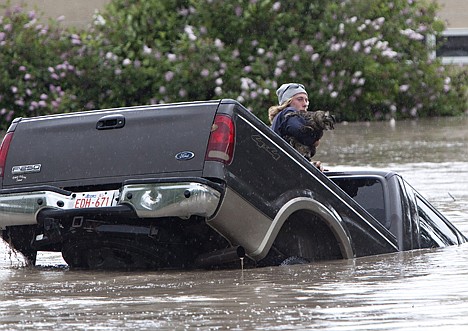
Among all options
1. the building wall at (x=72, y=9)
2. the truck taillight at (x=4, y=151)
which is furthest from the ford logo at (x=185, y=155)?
the building wall at (x=72, y=9)

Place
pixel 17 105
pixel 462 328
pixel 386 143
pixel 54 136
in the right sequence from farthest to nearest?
pixel 17 105
pixel 386 143
pixel 54 136
pixel 462 328

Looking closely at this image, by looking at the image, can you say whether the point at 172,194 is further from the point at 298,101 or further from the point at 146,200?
the point at 298,101

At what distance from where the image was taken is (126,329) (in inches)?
238

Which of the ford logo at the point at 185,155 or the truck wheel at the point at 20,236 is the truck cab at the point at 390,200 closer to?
the ford logo at the point at 185,155

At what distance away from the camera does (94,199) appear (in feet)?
26.8

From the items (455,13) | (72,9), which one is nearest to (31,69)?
(72,9)

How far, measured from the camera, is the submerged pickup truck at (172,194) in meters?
7.95

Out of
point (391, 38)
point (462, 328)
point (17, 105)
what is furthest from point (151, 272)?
point (391, 38)

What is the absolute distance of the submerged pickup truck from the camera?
26.1ft

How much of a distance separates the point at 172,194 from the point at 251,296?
958 mm

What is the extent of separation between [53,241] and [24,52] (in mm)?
19702

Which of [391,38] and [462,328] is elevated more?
[391,38]

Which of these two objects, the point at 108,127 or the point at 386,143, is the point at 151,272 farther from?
the point at 386,143

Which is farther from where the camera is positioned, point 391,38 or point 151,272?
point 391,38
